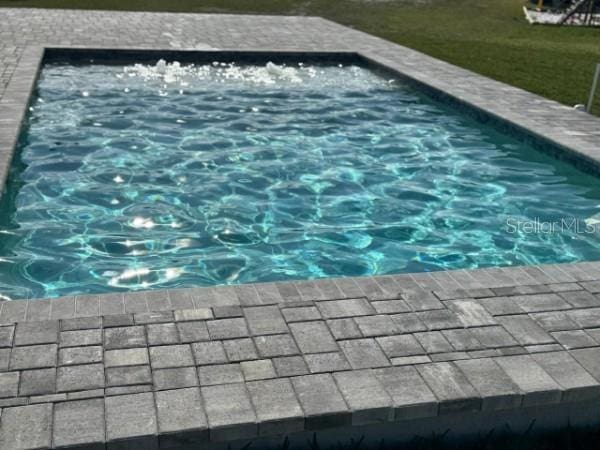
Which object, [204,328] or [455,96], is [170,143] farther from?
[204,328]

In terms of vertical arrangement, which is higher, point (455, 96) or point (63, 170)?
point (455, 96)

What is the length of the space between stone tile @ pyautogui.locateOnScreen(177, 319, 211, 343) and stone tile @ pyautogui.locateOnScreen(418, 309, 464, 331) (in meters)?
1.39

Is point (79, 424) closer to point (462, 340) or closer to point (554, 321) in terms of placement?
point (462, 340)

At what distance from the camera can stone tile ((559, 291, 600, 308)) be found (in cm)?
480

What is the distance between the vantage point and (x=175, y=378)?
378 centimetres

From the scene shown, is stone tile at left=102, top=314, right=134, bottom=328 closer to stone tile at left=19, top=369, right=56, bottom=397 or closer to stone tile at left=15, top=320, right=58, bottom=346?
stone tile at left=15, top=320, right=58, bottom=346

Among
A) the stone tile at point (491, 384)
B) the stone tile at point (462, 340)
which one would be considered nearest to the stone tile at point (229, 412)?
the stone tile at point (491, 384)

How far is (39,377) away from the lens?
3729 millimetres

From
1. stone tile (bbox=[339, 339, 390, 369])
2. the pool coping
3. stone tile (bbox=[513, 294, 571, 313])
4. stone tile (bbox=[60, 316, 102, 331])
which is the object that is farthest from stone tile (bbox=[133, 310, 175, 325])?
stone tile (bbox=[513, 294, 571, 313])

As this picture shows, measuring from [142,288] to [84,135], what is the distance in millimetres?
4347

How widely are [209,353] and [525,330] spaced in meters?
1.98

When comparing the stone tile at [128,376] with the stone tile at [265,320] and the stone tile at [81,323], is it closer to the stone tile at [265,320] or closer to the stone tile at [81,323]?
the stone tile at [81,323]

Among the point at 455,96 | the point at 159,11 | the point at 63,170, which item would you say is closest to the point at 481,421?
the point at 63,170

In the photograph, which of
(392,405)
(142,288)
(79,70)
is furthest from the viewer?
(79,70)
